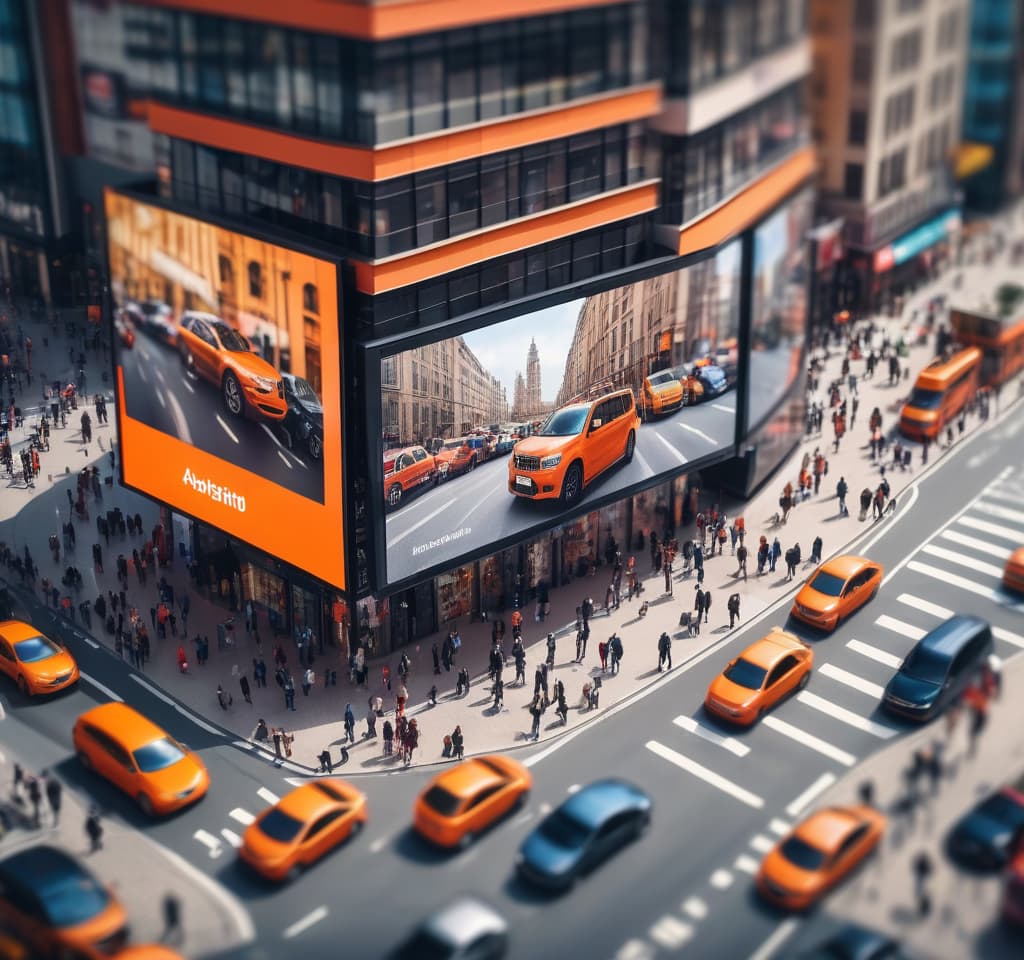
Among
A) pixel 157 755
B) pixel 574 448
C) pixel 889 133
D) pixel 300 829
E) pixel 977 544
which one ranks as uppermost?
pixel 889 133

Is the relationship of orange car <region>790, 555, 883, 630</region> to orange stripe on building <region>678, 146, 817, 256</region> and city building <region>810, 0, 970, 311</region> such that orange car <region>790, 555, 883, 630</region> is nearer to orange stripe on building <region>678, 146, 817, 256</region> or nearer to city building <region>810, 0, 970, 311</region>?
orange stripe on building <region>678, 146, 817, 256</region>

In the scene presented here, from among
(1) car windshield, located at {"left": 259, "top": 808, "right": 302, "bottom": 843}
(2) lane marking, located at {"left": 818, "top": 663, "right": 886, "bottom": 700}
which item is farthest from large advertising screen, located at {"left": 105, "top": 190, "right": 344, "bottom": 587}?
(2) lane marking, located at {"left": 818, "top": 663, "right": 886, "bottom": 700}

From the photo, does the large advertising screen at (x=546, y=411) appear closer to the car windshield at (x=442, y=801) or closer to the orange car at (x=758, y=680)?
the orange car at (x=758, y=680)

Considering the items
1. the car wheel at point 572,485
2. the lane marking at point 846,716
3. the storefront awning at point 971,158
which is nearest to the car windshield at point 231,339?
the car wheel at point 572,485

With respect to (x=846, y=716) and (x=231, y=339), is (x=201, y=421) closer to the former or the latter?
(x=231, y=339)

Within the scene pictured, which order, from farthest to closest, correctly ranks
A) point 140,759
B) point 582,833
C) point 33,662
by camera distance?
point 33,662 < point 140,759 < point 582,833

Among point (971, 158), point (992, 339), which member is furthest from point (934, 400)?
point (971, 158)
